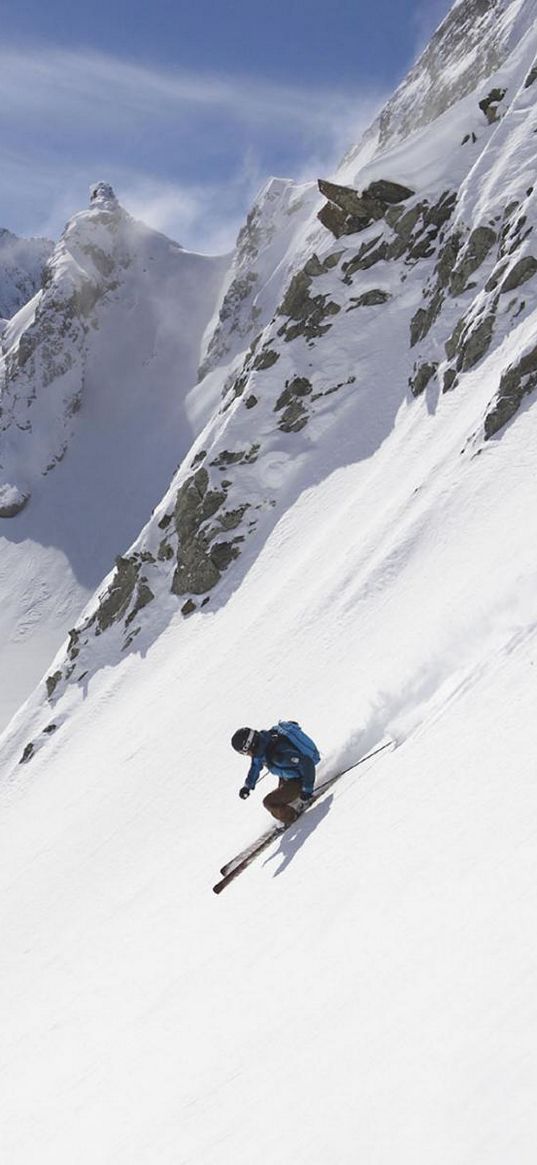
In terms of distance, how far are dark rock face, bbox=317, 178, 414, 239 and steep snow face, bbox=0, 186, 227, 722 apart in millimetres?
31457

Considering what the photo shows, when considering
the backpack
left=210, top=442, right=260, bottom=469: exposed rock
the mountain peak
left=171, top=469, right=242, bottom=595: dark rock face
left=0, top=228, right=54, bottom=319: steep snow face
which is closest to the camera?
the backpack

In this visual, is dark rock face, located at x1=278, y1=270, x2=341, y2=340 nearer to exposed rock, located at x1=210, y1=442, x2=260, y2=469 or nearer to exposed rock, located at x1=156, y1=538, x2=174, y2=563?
exposed rock, located at x1=210, y1=442, x2=260, y2=469

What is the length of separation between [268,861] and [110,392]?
7171cm

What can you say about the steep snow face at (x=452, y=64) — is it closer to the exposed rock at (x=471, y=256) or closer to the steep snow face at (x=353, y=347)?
the steep snow face at (x=353, y=347)

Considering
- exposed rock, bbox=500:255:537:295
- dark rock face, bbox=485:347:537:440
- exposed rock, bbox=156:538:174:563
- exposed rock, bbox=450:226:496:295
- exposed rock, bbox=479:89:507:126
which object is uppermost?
exposed rock, bbox=479:89:507:126

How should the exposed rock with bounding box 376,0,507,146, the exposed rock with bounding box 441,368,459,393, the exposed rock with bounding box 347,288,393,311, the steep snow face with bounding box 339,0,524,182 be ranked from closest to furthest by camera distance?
the exposed rock with bounding box 441,368,459,393 < the exposed rock with bounding box 347,288,393,311 < the steep snow face with bounding box 339,0,524,182 < the exposed rock with bounding box 376,0,507,146

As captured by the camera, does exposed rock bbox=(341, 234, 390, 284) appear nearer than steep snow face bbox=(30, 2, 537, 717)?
No

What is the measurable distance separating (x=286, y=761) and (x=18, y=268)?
17098 cm

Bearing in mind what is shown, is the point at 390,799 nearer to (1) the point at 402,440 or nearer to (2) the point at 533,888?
(2) the point at 533,888

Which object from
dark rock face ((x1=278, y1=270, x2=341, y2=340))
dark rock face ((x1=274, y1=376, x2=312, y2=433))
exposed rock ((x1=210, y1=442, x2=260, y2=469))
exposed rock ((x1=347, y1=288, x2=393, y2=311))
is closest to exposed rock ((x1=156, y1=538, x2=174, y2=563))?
exposed rock ((x1=210, y1=442, x2=260, y2=469))

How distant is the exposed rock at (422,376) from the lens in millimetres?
23625

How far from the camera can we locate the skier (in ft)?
29.1

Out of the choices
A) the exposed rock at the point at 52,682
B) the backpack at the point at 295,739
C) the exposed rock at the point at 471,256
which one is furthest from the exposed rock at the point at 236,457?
the backpack at the point at 295,739

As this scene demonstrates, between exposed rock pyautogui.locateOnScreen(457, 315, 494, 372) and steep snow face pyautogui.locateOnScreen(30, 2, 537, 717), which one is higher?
steep snow face pyautogui.locateOnScreen(30, 2, 537, 717)
